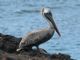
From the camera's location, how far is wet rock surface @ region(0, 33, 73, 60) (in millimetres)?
10327

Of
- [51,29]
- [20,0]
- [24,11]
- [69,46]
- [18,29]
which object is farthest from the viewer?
[20,0]

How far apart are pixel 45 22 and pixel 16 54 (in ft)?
52.0

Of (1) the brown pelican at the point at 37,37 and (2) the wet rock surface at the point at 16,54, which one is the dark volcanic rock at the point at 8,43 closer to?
(2) the wet rock surface at the point at 16,54

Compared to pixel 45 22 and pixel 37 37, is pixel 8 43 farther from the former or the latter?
pixel 45 22

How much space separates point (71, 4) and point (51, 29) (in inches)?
876

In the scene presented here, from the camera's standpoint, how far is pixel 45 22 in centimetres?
2714

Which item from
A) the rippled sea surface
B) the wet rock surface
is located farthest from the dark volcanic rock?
the rippled sea surface

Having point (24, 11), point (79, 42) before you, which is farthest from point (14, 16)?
point (79, 42)

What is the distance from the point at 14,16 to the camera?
30.4 metres

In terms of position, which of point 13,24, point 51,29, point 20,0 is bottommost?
point 20,0

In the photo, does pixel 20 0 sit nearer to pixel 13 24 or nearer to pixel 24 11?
pixel 24 11

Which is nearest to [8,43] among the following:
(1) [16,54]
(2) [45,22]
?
(1) [16,54]

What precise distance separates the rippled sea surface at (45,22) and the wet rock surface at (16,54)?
6.37 metres

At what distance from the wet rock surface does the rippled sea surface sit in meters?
6.37
